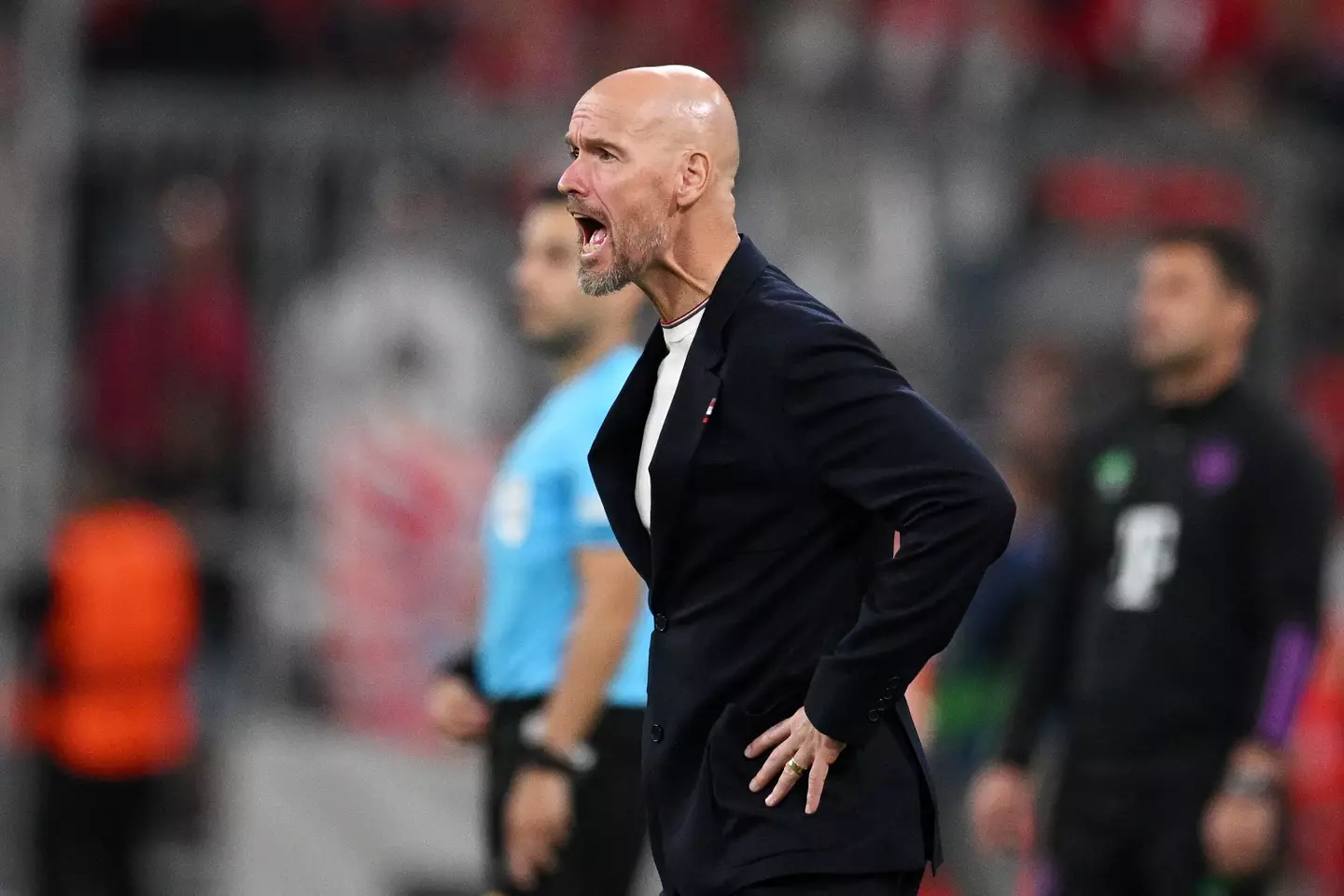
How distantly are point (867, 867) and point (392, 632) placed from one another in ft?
17.7

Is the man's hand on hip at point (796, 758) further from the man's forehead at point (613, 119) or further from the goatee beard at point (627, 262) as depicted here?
the man's forehead at point (613, 119)

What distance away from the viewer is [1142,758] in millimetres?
5258

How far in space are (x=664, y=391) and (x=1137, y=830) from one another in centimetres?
237

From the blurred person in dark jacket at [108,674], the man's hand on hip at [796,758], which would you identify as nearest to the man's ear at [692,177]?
the man's hand on hip at [796,758]

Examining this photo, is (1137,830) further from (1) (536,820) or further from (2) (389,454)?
(2) (389,454)

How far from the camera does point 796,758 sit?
314 centimetres

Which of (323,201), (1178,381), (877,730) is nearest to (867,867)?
(877,730)

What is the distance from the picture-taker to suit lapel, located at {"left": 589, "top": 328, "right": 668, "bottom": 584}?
346cm

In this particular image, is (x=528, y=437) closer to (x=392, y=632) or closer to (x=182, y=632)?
(x=392, y=632)

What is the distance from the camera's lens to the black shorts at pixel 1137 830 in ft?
16.9

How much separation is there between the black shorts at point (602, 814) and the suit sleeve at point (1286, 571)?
150 centimetres

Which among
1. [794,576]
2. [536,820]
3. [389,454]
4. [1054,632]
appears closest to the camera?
[794,576]

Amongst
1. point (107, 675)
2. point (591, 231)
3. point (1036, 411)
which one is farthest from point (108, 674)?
point (591, 231)

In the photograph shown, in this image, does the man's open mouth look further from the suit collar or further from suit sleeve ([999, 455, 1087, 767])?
suit sleeve ([999, 455, 1087, 767])
